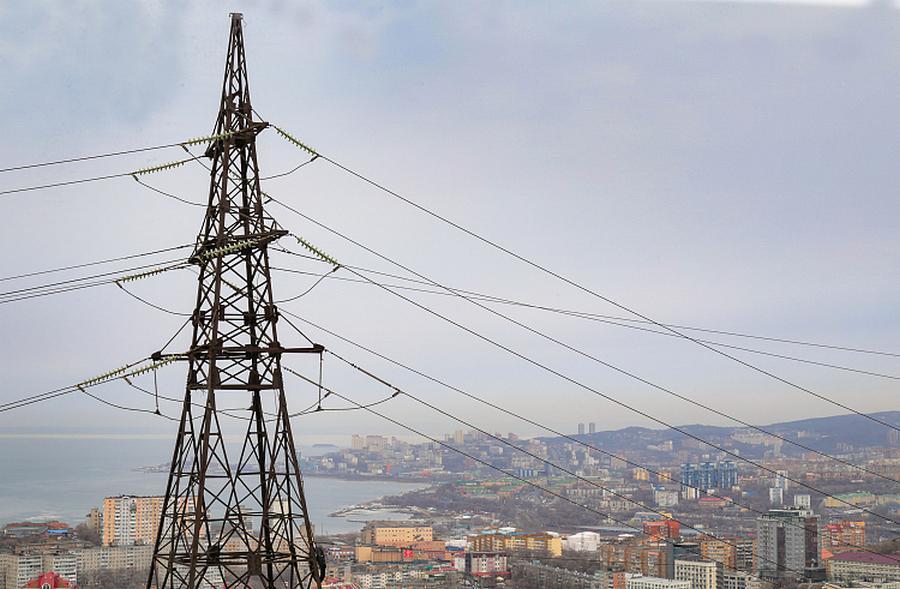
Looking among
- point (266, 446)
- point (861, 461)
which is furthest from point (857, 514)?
point (266, 446)

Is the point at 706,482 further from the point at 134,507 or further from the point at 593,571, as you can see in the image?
the point at 134,507

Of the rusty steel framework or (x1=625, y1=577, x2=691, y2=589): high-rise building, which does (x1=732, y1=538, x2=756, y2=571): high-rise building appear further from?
the rusty steel framework

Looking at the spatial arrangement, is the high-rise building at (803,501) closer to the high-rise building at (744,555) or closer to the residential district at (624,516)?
the residential district at (624,516)

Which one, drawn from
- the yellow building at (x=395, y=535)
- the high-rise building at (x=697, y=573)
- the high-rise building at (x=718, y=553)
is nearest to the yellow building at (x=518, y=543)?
the yellow building at (x=395, y=535)

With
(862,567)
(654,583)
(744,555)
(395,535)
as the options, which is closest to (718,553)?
(744,555)

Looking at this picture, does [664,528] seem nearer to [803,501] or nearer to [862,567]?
[803,501]

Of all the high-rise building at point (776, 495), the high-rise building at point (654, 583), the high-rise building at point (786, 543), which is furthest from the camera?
the high-rise building at point (776, 495)

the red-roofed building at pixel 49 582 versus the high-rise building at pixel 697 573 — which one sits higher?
the red-roofed building at pixel 49 582
